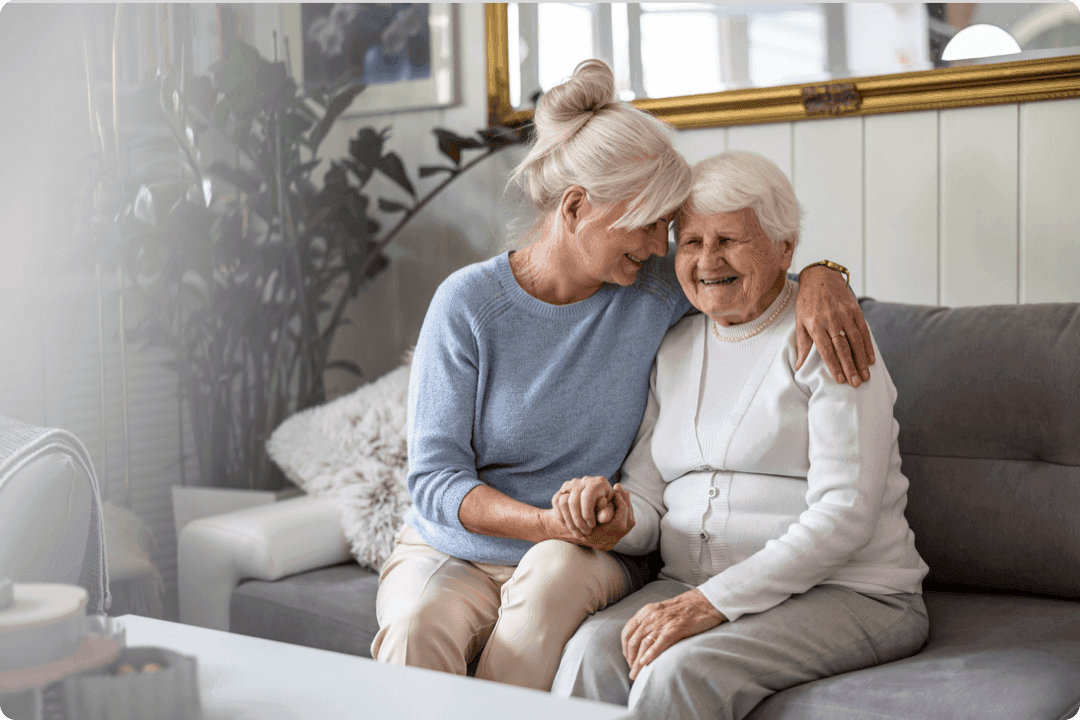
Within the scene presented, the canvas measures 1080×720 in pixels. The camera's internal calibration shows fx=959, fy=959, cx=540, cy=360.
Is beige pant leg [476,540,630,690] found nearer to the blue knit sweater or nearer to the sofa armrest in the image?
the blue knit sweater

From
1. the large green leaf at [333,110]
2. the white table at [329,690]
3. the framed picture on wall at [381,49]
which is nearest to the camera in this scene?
the white table at [329,690]

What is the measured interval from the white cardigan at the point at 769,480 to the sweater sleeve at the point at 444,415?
26 centimetres

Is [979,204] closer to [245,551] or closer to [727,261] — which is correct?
[727,261]

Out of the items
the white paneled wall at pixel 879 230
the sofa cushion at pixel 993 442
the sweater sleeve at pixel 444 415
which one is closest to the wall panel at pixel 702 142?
the white paneled wall at pixel 879 230

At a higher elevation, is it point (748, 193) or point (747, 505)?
point (748, 193)

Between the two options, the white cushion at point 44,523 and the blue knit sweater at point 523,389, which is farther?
the blue knit sweater at point 523,389

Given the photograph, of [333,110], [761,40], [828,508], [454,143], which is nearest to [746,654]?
[828,508]

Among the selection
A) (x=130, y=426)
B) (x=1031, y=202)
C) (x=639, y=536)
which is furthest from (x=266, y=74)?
(x=1031, y=202)

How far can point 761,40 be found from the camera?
1.96 meters

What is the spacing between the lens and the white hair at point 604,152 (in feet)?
4.44

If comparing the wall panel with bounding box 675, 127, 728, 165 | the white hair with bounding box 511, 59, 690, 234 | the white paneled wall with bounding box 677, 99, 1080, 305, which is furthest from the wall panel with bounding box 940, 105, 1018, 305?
the white hair with bounding box 511, 59, 690, 234

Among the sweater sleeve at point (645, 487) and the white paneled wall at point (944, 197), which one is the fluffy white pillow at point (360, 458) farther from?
the white paneled wall at point (944, 197)

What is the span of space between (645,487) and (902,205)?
0.85m

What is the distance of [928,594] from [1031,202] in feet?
2.45
